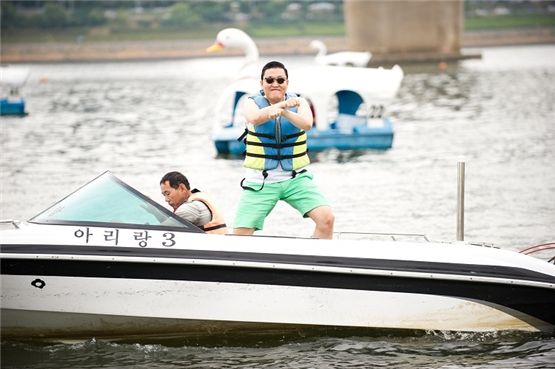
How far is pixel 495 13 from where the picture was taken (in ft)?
404

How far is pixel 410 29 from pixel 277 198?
6393 cm

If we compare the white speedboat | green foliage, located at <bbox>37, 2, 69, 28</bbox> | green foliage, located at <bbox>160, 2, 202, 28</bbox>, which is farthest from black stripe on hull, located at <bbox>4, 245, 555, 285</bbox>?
green foliage, located at <bbox>160, 2, 202, 28</bbox>

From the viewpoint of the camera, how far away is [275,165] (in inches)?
347

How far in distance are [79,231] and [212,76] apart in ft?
189

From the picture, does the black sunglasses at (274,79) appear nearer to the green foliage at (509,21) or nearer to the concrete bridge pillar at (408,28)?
the concrete bridge pillar at (408,28)

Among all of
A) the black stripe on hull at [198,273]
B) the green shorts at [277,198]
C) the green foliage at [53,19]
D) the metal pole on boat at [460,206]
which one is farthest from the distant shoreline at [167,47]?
the black stripe on hull at [198,273]

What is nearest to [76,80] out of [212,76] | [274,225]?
[212,76]

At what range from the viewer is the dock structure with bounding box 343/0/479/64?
7131 centimetres

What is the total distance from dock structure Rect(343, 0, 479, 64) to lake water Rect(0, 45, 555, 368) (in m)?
27.3

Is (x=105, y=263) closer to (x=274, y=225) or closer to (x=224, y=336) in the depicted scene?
(x=224, y=336)

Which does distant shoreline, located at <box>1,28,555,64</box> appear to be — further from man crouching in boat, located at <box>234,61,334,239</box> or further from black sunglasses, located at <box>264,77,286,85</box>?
black sunglasses, located at <box>264,77,286,85</box>

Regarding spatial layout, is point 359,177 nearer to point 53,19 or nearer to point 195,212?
point 195,212

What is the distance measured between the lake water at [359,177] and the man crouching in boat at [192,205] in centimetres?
88

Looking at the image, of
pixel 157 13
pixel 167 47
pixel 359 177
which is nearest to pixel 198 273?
pixel 359 177
